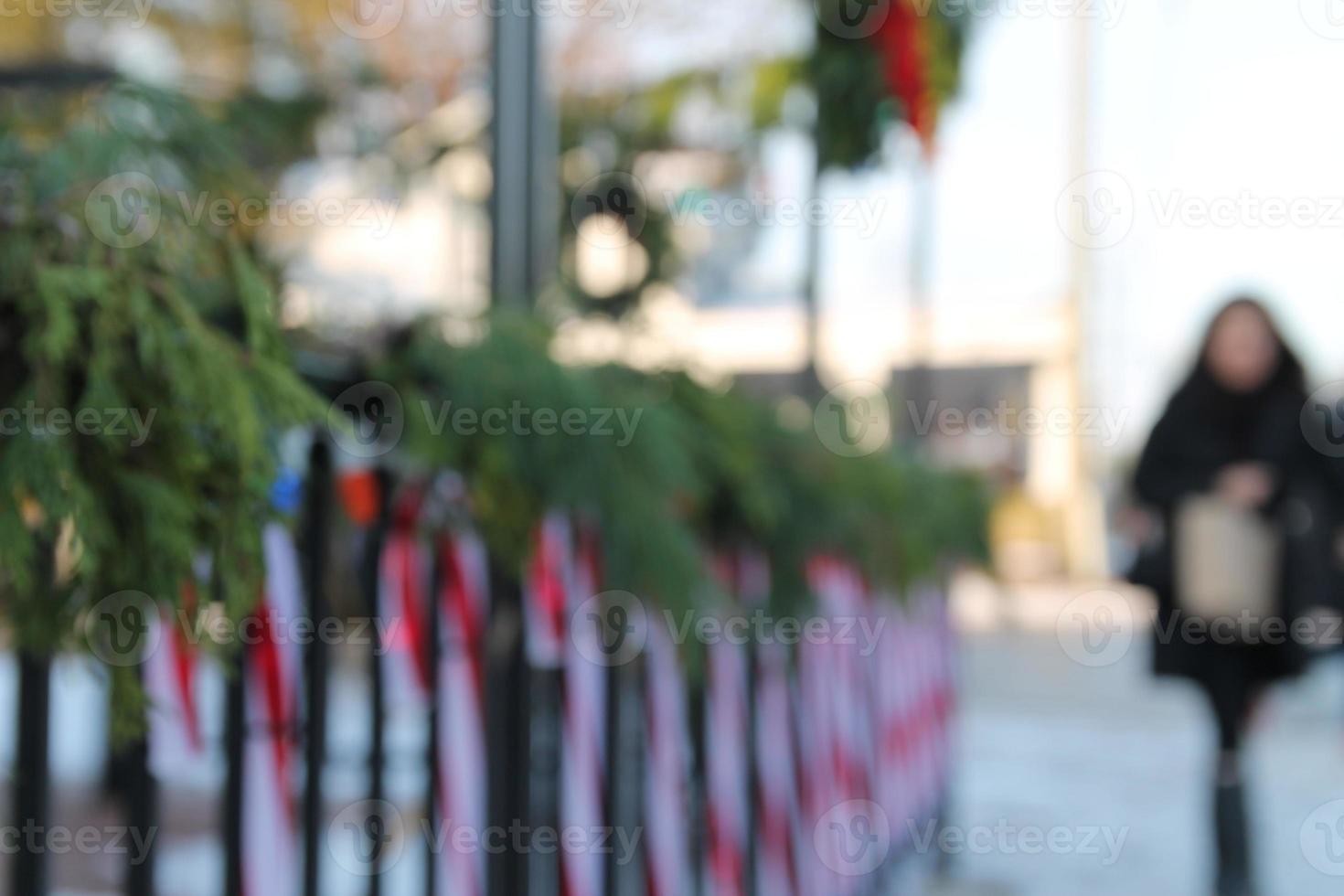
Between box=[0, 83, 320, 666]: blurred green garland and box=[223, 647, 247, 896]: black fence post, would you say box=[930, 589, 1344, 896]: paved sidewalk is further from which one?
box=[0, 83, 320, 666]: blurred green garland

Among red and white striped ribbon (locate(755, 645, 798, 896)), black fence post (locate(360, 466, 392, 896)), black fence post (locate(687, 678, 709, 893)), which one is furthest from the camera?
red and white striped ribbon (locate(755, 645, 798, 896))

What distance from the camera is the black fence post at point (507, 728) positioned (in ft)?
6.73

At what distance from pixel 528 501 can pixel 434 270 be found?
2550 mm

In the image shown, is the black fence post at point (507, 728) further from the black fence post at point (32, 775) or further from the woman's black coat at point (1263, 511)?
the woman's black coat at point (1263, 511)

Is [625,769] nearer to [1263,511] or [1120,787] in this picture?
[1263,511]

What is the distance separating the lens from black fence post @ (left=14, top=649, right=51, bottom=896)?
4.25 feet

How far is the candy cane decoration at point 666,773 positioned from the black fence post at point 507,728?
1.28 feet

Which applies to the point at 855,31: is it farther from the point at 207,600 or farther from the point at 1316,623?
the point at 207,600

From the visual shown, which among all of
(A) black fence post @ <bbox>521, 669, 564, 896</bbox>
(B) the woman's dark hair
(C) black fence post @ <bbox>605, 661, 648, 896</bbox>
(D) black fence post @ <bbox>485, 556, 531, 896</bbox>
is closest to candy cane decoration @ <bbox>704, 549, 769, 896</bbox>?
(C) black fence post @ <bbox>605, 661, 648, 896</bbox>

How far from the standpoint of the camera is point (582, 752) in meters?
2.31

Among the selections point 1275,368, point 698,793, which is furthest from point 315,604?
point 1275,368

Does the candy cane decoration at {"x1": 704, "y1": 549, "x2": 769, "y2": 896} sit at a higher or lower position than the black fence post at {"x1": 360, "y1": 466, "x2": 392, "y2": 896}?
lower

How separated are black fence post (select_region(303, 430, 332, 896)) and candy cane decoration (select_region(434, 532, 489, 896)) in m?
0.26

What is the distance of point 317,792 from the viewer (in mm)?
1688
